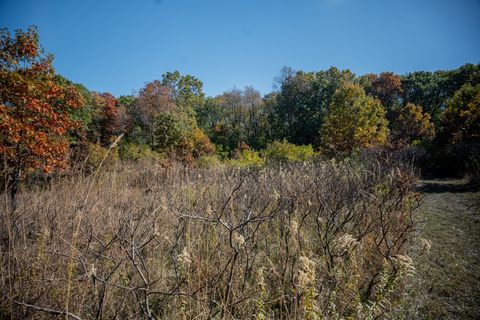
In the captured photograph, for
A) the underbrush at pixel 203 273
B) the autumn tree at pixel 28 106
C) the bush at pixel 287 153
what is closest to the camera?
the underbrush at pixel 203 273

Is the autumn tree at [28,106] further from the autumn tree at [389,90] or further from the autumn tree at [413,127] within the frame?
the autumn tree at [389,90]

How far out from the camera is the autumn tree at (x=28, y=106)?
5.09m

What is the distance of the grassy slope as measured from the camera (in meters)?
2.03

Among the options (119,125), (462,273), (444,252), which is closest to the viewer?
(462,273)

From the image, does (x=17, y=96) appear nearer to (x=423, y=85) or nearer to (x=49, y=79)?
(x=49, y=79)

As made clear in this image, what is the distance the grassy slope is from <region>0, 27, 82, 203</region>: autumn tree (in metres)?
6.85

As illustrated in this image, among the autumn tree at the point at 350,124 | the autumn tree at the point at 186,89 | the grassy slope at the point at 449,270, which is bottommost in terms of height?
the grassy slope at the point at 449,270

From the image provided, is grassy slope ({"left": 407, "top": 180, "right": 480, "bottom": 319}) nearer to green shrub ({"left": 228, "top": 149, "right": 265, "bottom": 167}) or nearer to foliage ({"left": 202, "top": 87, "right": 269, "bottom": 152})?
green shrub ({"left": 228, "top": 149, "right": 265, "bottom": 167})

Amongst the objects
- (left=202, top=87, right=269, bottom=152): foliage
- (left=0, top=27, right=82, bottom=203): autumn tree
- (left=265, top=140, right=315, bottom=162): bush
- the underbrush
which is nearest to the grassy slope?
the underbrush

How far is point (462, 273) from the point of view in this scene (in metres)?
2.52

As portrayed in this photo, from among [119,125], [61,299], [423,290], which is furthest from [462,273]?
[119,125]

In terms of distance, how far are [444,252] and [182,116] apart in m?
14.2

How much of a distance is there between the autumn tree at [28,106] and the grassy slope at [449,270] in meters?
6.85

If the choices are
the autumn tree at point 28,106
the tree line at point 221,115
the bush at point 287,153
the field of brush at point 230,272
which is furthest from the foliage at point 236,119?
the field of brush at point 230,272
